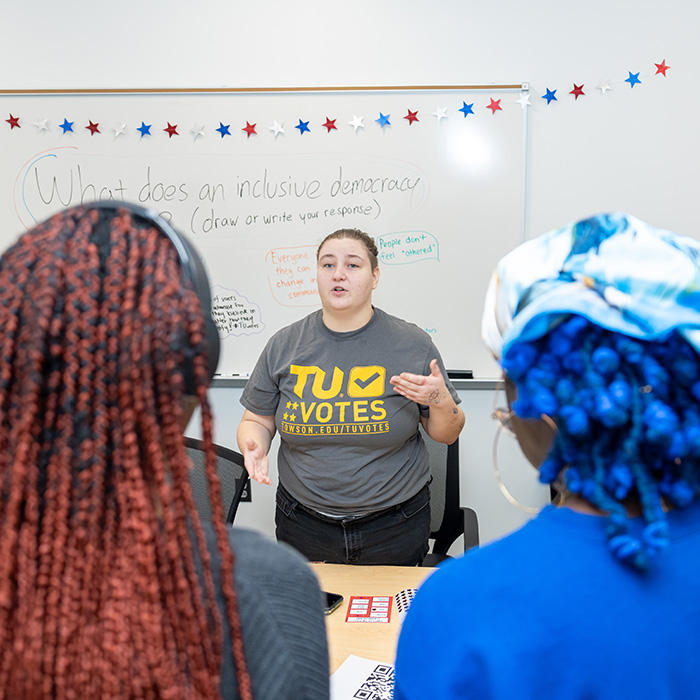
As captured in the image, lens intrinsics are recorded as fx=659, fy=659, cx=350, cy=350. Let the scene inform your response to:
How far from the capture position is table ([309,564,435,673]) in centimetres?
146

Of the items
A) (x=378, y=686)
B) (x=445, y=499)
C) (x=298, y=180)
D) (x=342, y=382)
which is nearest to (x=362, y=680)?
(x=378, y=686)

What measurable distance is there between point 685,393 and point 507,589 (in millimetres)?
265

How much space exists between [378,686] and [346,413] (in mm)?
949

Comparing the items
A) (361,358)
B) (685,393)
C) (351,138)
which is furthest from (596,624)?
(351,138)

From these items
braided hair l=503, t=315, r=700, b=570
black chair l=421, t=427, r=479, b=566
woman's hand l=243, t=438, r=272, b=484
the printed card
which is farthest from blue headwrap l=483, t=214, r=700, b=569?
black chair l=421, t=427, r=479, b=566

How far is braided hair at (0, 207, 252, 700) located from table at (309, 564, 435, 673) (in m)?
0.72

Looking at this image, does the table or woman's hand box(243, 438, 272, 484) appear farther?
woman's hand box(243, 438, 272, 484)

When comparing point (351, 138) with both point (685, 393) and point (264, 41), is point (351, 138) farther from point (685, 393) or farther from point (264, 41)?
point (685, 393)

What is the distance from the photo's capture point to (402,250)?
2.92 meters

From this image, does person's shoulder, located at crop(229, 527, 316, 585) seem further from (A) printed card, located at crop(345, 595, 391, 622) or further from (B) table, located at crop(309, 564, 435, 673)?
(A) printed card, located at crop(345, 595, 391, 622)

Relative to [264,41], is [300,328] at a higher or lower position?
lower

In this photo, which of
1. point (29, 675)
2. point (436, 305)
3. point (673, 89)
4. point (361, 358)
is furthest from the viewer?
point (436, 305)

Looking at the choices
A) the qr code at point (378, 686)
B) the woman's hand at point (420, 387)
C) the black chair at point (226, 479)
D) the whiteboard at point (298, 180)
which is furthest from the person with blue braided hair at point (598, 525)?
the whiteboard at point (298, 180)

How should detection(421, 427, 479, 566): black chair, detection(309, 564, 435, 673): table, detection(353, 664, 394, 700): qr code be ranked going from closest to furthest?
detection(353, 664, 394, 700): qr code < detection(309, 564, 435, 673): table < detection(421, 427, 479, 566): black chair
